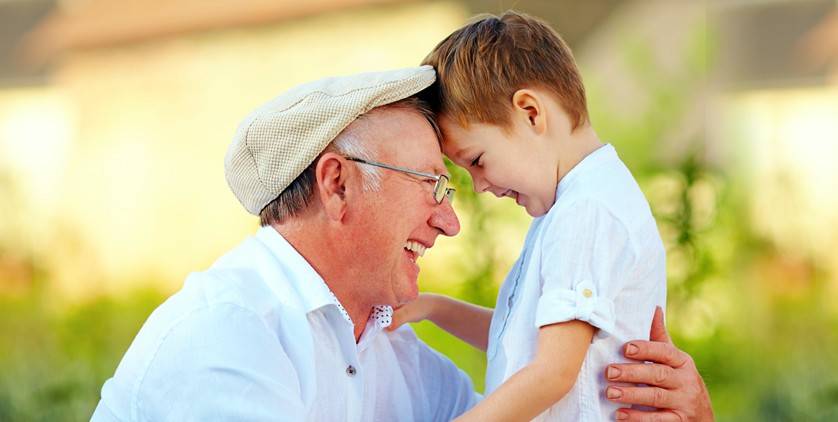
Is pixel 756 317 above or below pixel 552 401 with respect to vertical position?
above

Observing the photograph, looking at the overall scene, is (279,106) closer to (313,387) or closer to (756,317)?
(313,387)

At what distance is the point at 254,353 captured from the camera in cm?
212

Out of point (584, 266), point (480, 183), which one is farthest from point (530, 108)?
point (584, 266)

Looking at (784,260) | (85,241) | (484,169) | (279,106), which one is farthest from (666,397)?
(85,241)

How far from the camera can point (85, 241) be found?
7.30 m

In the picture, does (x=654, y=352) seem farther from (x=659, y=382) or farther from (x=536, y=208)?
(x=536, y=208)

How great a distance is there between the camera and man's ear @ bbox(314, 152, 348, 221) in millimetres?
2346

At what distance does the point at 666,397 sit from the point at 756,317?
→ 412cm

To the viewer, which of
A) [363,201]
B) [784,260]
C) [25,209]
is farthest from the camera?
[25,209]

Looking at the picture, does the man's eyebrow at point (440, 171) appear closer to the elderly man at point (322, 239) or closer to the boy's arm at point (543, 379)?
the elderly man at point (322, 239)

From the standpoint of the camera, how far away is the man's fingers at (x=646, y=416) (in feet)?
7.72

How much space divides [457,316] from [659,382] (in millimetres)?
632

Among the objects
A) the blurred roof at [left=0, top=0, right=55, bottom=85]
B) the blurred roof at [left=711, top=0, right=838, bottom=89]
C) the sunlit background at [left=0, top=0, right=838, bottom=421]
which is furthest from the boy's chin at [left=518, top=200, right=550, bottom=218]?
the blurred roof at [left=0, top=0, right=55, bottom=85]

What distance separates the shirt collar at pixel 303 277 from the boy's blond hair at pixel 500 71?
449mm
